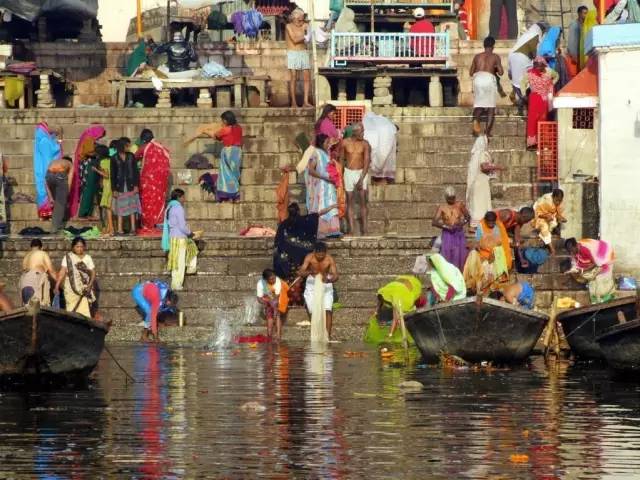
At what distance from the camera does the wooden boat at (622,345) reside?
18453 mm

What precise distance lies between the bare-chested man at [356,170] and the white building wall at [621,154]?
2594 mm

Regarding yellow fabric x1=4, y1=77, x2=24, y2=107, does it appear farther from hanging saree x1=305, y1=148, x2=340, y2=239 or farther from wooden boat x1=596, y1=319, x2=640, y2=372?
wooden boat x1=596, y1=319, x2=640, y2=372

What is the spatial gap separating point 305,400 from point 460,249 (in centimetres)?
580

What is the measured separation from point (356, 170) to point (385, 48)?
4008 mm

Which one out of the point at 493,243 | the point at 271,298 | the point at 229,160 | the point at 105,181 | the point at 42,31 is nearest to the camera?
the point at 493,243

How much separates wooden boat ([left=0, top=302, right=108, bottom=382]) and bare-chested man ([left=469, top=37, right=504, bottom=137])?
9.14 meters

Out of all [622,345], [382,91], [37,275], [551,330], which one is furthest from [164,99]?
[622,345]

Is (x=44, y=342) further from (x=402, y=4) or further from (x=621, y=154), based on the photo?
(x=402, y=4)

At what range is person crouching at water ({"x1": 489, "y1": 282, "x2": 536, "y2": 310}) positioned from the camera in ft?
70.0

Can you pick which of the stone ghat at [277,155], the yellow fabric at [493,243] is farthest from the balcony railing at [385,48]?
the yellow fabric at [493,243]

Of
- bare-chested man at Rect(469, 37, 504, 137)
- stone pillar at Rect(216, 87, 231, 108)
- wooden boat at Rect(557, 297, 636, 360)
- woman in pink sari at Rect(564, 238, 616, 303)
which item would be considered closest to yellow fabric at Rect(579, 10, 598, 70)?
bare-chested man at Rect(469, 37, 504, 137)

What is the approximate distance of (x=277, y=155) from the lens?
2670 cm

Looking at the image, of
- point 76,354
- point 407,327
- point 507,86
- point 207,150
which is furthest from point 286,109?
point 76,354

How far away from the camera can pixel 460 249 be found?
22.8 metres
